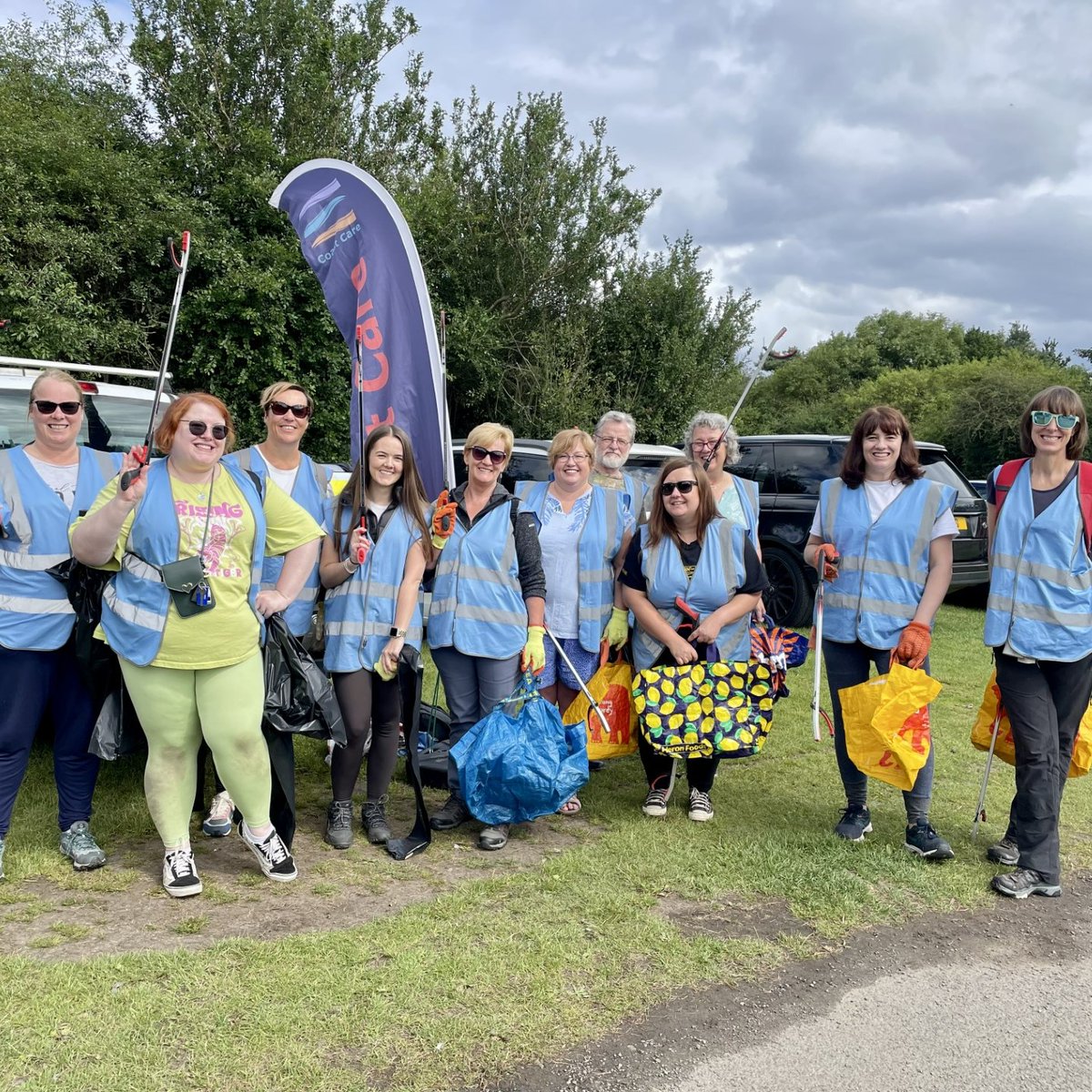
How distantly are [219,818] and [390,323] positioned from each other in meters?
2.71

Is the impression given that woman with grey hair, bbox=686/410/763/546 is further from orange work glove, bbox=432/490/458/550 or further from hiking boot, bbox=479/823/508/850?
hiking boot, bbox=479/823/508/850

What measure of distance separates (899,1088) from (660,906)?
43.0 inches

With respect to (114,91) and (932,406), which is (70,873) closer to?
(114,91)

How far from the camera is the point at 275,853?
349 cm

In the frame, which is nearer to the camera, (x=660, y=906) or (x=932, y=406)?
(x=660, y=906)

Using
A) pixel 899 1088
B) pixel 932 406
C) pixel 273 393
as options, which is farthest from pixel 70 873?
pixel 932 406

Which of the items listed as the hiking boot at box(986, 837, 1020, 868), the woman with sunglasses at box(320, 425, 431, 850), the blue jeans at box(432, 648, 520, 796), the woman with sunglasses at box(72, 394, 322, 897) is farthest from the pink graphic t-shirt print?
the hiking boot at box(986, 837, 1020, 868)

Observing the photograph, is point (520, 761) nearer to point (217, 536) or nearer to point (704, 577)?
point (704, 577)

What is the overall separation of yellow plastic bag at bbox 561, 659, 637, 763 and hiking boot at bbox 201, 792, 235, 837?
160 centimetres

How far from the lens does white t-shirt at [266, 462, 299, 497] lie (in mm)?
3799

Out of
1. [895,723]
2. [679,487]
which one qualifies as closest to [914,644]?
[895,723]

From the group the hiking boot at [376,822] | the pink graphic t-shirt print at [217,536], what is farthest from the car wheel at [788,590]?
the pink graphic t-shirt print at [217,536]

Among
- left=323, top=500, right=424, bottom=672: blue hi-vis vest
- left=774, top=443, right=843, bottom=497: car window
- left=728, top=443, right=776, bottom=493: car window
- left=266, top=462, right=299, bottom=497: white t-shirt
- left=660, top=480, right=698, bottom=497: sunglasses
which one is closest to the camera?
left=323, top=500, right=424, bottom=672: blue hi-vis vest

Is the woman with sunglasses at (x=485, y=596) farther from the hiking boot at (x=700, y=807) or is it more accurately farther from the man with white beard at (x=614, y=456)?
the hiking boot at (x=700, y=807)
